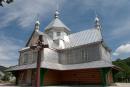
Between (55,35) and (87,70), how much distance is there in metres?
8.58

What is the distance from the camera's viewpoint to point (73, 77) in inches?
834

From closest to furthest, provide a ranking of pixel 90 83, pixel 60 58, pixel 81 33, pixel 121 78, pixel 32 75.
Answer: pixel 90 83 → pixel 32 75 → pixel 60 58 → pixel 81 33 → pixel 121 78

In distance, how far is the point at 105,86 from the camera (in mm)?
17109

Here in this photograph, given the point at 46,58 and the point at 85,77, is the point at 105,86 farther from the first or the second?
the point at 46,58

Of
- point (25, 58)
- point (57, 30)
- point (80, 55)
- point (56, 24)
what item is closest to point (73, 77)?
point (80, 55)

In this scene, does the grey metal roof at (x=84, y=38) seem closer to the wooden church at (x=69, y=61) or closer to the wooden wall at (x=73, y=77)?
the wooden church at (x=69, y=61)

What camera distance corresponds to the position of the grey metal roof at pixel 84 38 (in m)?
22.0

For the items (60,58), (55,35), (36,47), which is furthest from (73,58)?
(36,47)

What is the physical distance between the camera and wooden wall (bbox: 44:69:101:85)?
64.2ft

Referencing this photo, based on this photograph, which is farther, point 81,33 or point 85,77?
point 81,33

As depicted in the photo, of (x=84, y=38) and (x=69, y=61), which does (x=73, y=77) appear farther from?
(x=84, y=38)

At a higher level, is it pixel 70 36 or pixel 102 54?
pixel 70 36

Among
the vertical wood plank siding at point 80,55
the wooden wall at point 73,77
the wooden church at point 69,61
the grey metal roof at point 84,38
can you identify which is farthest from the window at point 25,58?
the grey metal roof at point 84,38

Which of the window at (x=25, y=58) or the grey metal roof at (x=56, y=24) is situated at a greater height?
the grey metal roof at (x=56, y=24)
